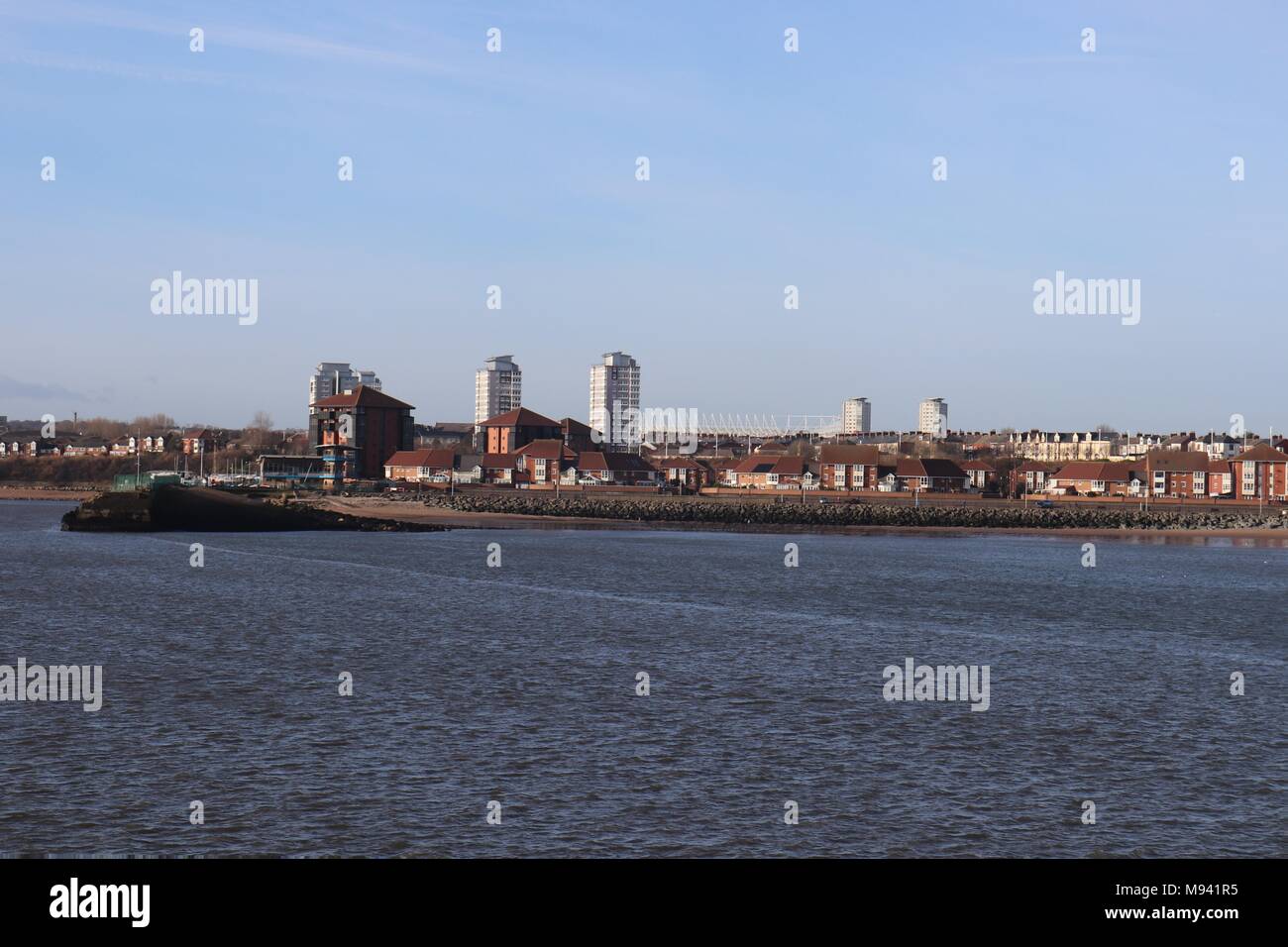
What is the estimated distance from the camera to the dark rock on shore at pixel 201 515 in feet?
352

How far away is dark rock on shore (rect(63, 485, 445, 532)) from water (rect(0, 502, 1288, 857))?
50483mm

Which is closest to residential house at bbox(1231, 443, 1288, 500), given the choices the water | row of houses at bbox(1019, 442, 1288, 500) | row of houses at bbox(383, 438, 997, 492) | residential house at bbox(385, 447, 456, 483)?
row of houses at bbox(1019, 442, 1288, 500)

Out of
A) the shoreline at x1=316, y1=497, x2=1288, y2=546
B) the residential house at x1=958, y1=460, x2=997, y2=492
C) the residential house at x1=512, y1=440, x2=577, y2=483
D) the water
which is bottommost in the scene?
the shoreline at x1=316, y1=497, x2=1288, y2=546

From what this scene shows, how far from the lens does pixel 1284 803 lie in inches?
801

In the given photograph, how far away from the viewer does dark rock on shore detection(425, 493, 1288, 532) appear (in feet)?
418

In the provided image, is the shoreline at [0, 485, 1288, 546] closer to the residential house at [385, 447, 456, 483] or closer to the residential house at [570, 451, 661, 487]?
the residential house at [385, 447, 456, 483]

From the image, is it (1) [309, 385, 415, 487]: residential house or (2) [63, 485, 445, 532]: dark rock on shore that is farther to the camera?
(1) [309, 385, 415, 487]: residential house

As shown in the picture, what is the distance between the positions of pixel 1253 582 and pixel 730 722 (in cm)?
5183
